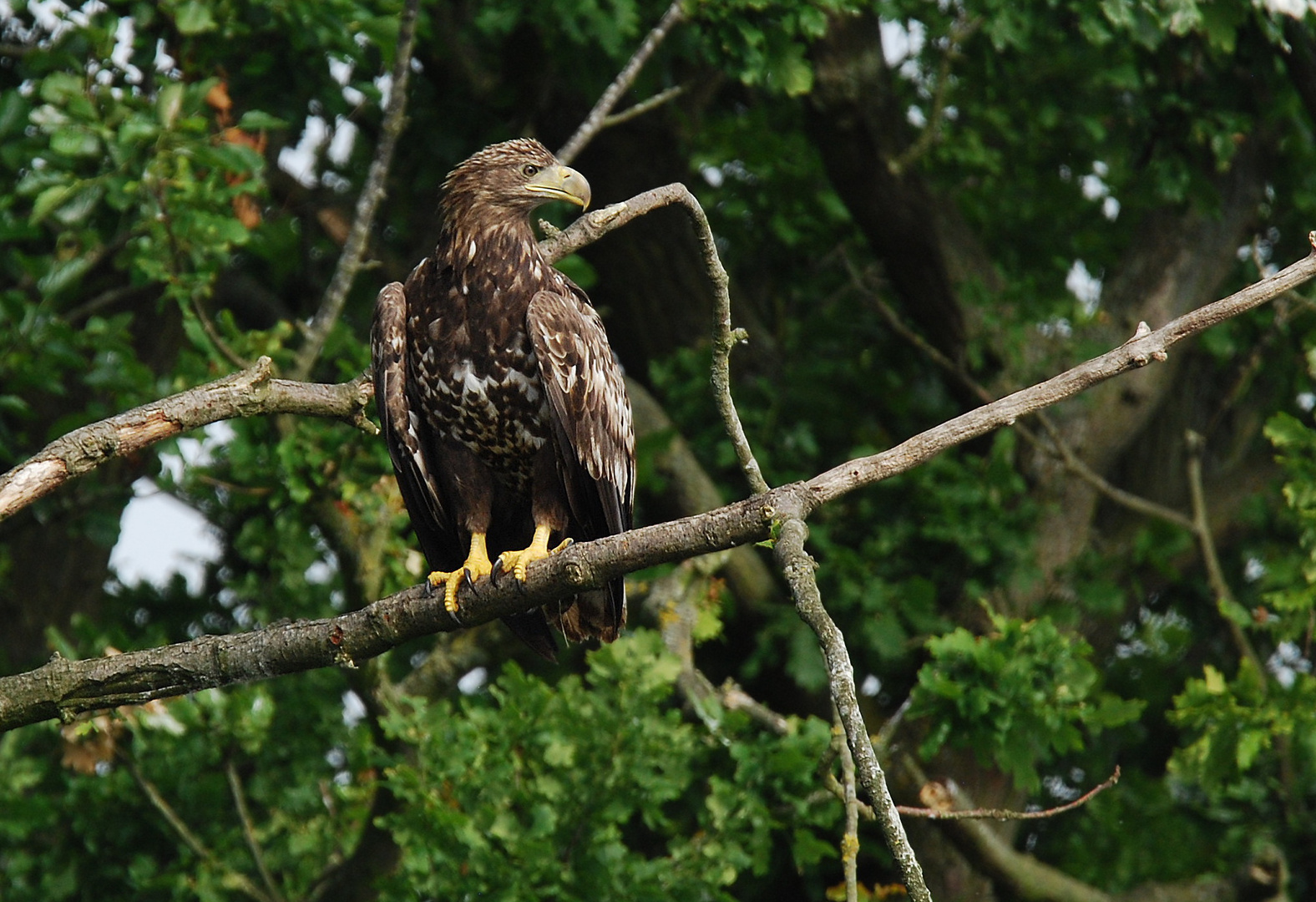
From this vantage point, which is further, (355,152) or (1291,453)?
(355,152)

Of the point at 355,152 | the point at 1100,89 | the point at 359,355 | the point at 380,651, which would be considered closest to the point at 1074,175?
the point at 1100,89

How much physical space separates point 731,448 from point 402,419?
10.3ft

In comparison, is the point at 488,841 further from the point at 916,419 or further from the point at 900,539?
the point at 916,419

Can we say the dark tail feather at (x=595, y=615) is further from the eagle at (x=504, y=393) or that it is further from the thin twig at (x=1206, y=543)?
the thin twig at (x=1206, y=543)

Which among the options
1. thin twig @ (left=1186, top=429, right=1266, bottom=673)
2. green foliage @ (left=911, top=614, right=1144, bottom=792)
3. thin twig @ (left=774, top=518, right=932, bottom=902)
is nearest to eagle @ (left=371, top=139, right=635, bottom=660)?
green foliage @ (left=911, top=614, right=1144, bottom=792)

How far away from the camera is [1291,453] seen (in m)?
6.58

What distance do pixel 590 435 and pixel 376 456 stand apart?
5.73 feet

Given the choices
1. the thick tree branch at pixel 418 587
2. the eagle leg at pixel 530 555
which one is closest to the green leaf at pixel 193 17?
the thick tree branch at pixel 418 587

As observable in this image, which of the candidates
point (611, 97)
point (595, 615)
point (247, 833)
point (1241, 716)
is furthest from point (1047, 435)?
point (247, 833)

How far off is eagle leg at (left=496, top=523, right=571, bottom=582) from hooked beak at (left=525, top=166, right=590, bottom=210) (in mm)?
1066

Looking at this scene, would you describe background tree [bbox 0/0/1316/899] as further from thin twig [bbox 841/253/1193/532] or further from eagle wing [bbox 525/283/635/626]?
eagle wing [bbox 525/283/635/626]

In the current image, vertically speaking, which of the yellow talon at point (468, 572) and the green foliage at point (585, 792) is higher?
the yellow talon at point (468, 572)

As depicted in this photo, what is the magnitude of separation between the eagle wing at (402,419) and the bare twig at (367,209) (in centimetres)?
86

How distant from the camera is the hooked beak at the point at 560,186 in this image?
496 centimetres
